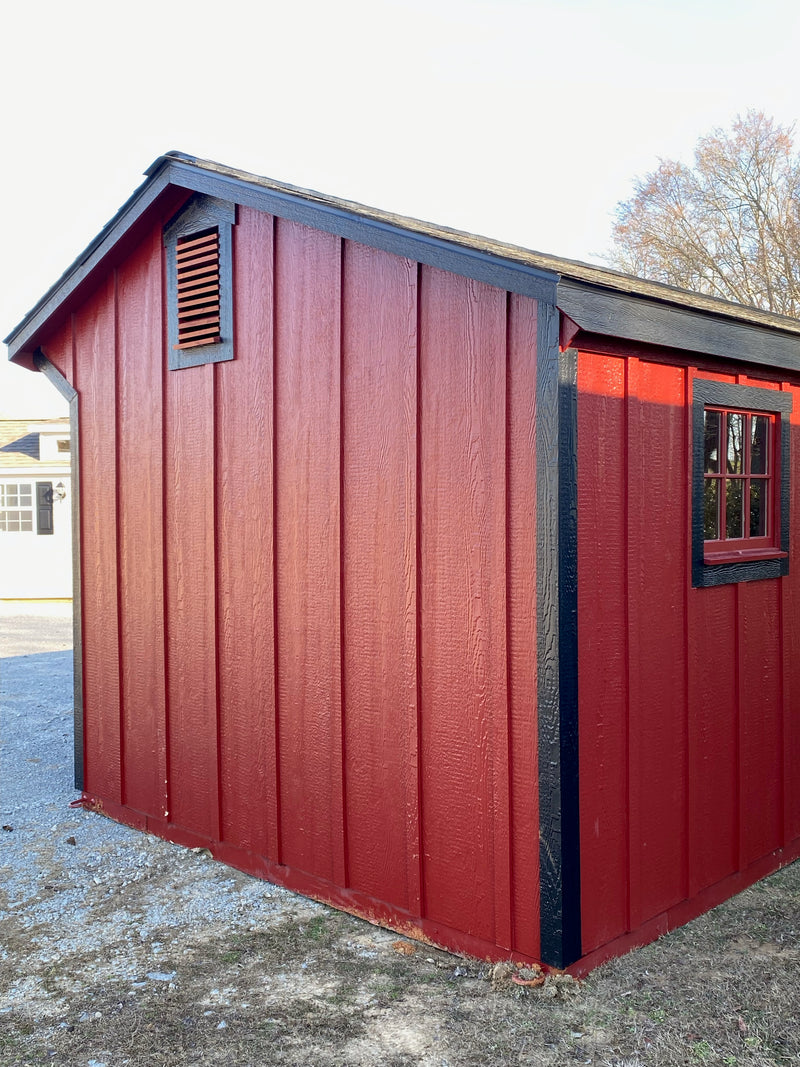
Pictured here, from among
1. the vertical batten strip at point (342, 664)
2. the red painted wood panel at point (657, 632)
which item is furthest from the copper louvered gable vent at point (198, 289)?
the red painted wood panel at point (657, 632)

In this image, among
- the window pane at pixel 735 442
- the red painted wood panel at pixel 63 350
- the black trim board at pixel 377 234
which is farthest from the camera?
the red painted wood panel at pixel 63 350

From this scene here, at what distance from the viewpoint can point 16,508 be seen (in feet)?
61.2

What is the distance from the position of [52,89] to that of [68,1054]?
2911 cm

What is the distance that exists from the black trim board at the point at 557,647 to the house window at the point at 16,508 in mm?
16797

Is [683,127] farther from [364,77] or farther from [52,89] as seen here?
[52,89]

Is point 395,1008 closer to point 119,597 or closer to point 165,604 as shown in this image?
point 165,604

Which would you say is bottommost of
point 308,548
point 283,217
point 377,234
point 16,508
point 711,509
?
point 308,548

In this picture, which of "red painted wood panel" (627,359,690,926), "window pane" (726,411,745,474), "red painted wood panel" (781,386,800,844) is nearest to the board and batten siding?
"red painted wood panel" (627,359,690,926)

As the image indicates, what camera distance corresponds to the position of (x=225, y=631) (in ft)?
16.4

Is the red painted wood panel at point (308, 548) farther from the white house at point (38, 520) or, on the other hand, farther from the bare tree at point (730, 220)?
the bare tree at point (730, 220)

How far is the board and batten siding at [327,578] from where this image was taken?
12.2ft

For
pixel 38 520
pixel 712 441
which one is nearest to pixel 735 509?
pixel 712 441

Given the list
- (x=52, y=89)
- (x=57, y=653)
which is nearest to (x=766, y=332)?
(x=57, y=653)

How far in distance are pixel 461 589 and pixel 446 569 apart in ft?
0.36
